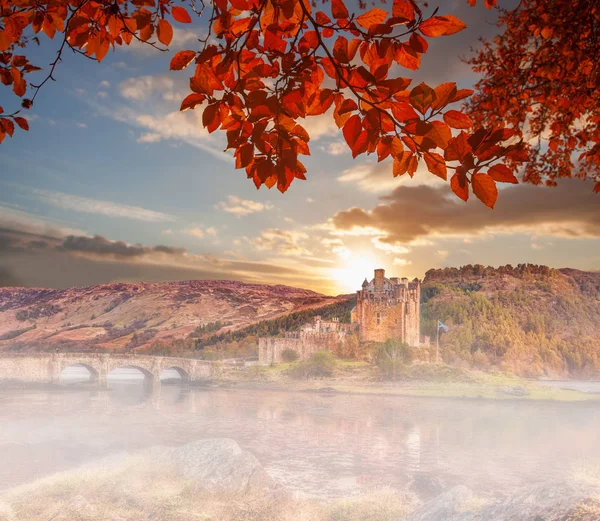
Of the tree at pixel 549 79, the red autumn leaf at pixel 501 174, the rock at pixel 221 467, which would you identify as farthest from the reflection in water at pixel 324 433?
the red autumn leaf at pixel 501 174

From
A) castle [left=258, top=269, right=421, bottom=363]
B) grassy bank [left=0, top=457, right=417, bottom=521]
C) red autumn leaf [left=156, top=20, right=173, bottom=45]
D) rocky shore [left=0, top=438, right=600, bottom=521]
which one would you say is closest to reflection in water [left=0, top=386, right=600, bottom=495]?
grassy bank [left=0, top=457, right=417, bottom=521]

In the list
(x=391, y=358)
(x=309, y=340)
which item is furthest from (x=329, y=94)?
(x=309, y=340)

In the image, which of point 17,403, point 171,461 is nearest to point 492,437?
point 171,461

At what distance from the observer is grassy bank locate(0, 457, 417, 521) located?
52.0 ft

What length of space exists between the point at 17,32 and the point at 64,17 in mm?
229

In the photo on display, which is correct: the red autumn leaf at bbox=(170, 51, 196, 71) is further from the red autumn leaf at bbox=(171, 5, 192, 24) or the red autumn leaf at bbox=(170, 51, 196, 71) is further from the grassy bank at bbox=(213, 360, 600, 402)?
the grassy bank at bbox=(213, 360, 600, 402)

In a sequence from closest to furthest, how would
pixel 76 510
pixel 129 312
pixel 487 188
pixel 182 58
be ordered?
pixel 487 188, pixel 182 58, pixel 76 510, pixel 129 312

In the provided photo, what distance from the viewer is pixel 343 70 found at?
5.69 ft

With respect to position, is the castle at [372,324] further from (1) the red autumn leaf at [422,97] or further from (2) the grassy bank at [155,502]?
(1) the red autumn leaf at [422,97]

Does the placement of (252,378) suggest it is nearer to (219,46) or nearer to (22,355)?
(22,355)

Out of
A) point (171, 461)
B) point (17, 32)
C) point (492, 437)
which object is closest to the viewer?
point (17, 32)

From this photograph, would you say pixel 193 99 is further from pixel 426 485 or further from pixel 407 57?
pixel 426 485

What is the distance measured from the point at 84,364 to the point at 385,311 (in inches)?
880

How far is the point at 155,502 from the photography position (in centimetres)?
1714
